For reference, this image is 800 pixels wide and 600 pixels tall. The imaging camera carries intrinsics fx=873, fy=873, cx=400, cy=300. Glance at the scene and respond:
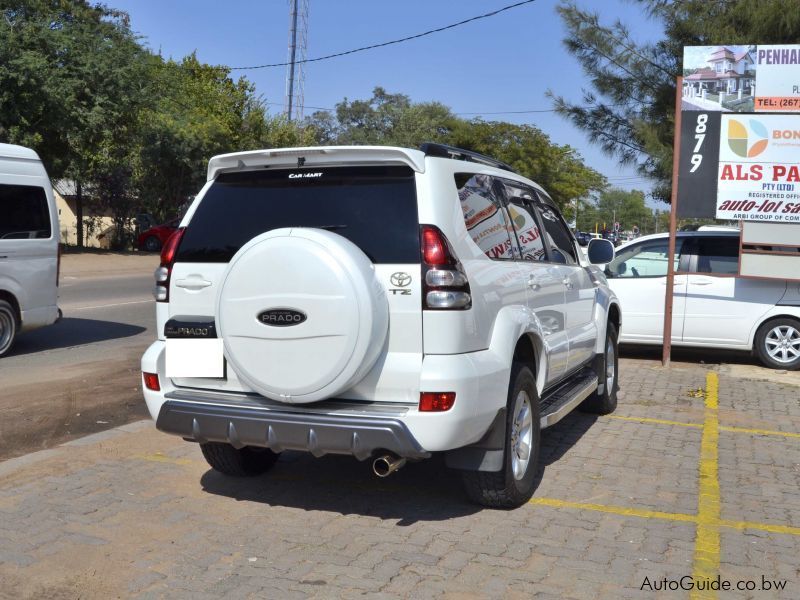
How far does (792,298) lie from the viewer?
1061cm

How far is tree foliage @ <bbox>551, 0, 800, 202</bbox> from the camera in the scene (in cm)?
1664

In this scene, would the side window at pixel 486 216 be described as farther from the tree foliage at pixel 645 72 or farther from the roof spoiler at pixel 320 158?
the tree foliage at pixel 645 72

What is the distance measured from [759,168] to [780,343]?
214 centimetres

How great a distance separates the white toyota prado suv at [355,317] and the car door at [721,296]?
20.7 feet

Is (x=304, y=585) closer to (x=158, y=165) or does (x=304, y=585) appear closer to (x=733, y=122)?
(x=733, y=122)

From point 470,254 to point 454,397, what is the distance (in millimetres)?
790

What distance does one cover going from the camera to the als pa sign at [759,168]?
34.1 feet

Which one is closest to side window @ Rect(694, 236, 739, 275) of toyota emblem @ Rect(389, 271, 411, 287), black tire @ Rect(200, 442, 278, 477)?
black tire @ Rect(200, 442, 278, 477)

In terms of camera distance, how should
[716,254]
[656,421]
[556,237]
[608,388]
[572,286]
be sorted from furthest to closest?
[716,254] → [608,388] → [656,421] → [556,237] → [572,286]

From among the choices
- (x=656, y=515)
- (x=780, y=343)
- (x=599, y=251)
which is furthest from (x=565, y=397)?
(x=780, y=343)

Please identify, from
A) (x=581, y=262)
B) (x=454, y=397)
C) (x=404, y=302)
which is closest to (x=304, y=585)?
(x=454, y=397)

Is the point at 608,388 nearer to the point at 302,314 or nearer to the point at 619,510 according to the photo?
the point at 619,510

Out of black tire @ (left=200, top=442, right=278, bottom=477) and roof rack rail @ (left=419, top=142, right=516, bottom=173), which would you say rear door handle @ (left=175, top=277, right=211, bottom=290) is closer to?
black tire @ (left=200, top=442, right=278, bottom=477)

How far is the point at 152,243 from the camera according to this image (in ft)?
115
